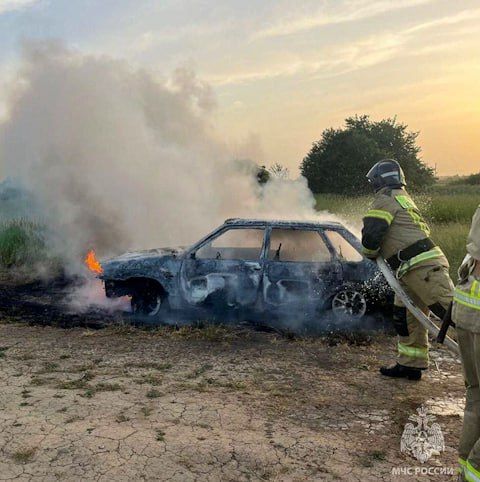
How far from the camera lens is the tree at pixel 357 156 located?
113ft

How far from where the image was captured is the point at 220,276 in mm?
6656

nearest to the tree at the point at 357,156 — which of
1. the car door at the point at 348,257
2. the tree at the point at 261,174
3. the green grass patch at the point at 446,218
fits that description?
the green grass patch at the point at 446,218

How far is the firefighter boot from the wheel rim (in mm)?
1532

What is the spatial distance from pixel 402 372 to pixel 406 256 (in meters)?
1.18

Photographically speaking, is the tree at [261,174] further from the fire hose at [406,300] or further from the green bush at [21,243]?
the fire hose at [406,300]

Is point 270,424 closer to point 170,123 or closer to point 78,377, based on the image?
point 78,377

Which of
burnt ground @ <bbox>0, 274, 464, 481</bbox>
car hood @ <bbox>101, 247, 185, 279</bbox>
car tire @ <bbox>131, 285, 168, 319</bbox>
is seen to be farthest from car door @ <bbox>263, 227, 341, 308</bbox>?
car tire @ <bbox>131, 285, 168, 319</bbox>

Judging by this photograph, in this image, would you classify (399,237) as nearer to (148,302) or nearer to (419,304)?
(419,304)

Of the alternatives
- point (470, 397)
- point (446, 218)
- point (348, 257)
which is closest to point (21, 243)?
point (348, 257)

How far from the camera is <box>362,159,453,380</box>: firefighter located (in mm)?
4734

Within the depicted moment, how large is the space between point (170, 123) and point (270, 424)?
34.7ft

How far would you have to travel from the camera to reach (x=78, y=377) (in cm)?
493

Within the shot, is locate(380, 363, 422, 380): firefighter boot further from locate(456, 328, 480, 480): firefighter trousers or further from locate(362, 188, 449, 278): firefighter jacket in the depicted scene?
locate(456, 328, 480, 480): firefighter trousers

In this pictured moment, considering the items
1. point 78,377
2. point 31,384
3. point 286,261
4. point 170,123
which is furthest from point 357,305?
point 170,123
